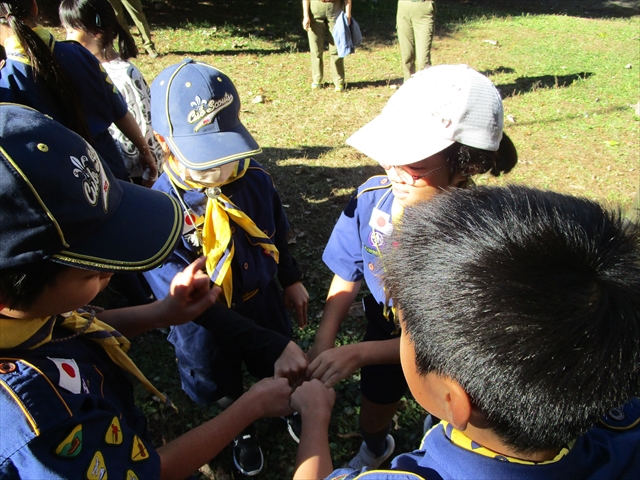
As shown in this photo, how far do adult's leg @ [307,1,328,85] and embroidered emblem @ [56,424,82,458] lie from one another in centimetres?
744

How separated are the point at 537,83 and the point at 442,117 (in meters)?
8.02

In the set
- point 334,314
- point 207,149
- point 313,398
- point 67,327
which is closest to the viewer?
point 67,327

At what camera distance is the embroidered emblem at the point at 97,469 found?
3.54ft

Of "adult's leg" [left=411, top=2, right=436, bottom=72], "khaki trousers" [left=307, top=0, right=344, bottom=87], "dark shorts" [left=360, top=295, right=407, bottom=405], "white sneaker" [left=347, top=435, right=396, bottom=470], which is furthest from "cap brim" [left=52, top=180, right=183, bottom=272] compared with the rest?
"adult's leg" [left=411, top=2, right=436, bottom=72]

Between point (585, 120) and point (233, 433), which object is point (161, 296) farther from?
point (585, 120)

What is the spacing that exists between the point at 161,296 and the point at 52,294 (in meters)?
Answer: 0.99

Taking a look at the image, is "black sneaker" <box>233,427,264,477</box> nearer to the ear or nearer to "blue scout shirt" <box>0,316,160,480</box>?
"blue scout shirt" <box>0,316,160,480</box>

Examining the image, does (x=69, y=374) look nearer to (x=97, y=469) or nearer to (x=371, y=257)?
(x=97, y=469)

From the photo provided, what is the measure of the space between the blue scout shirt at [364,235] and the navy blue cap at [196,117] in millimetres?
574

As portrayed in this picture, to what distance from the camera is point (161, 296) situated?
82.9 inches

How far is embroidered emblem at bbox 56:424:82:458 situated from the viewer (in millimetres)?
1042

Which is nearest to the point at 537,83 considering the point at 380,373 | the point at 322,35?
the point at 322,35

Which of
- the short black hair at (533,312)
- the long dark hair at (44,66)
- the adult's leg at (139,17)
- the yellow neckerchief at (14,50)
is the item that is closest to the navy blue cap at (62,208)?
the short black hair at (533,312)

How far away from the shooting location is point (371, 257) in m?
2.01
